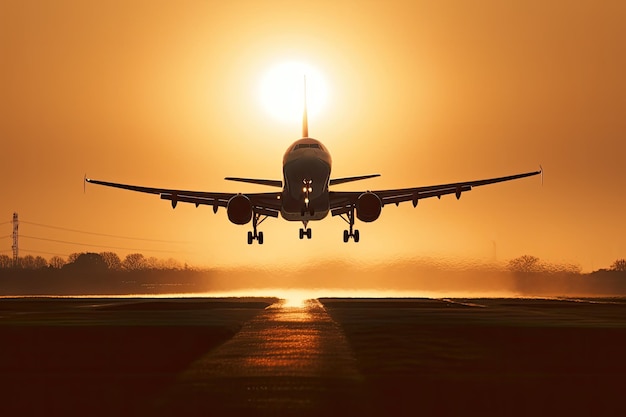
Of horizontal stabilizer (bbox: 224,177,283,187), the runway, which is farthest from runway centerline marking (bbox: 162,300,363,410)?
horizontal stabilizer (bbox: 224,177,283,187)

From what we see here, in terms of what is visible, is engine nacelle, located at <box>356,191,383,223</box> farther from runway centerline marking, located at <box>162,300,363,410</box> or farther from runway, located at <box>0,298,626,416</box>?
runway centerline marking, located at <box>162,300,363,410</box>

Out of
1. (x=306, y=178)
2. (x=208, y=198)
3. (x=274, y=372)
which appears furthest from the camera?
(x=208, y=198)

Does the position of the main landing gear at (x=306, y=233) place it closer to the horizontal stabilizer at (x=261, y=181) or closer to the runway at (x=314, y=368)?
the horizontal stabilizer at (x=261, y=181)

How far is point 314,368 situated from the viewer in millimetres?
32406

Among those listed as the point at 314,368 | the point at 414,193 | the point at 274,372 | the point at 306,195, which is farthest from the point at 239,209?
the point at 274,372

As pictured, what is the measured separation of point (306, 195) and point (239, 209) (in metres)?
5.77

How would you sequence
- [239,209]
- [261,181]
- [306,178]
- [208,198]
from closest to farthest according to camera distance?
[306,178] → [239,209] → [261,181] → [208,198]

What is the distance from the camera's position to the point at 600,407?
23.3 m

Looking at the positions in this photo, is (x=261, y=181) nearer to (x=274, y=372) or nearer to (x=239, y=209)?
(x=239, y=209)

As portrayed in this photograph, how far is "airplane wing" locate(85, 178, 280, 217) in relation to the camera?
89.8 m

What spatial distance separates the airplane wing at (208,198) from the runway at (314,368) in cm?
3214

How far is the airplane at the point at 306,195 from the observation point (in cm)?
8194

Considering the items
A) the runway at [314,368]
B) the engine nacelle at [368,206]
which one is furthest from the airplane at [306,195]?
the runway at [314,368]

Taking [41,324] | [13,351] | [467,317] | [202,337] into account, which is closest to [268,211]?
[467,317]
